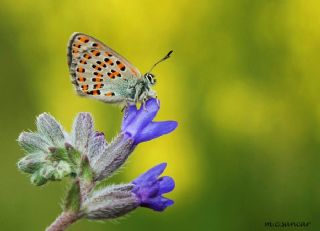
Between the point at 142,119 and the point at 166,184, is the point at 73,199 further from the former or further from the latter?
the point at 142,119

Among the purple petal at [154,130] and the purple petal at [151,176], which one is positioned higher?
the purple petal at [154,130]

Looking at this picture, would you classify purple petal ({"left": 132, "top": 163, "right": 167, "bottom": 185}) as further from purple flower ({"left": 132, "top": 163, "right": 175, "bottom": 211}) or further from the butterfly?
the butterfly

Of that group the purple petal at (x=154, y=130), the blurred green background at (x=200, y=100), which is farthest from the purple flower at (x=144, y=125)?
the blurred green background at (x=200, y=100)

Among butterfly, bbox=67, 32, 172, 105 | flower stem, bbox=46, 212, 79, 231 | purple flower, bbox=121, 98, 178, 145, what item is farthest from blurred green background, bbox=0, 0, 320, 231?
flower stem, bbox=46, 212, 79, 231

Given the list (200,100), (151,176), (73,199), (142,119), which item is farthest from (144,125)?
(200,100)

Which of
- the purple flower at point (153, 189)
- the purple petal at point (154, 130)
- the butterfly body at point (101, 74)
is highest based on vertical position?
the butterfly body at point (101, 74)

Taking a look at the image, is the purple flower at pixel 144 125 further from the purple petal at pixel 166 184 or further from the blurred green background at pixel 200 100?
the blurred green background at pixel 200 100
